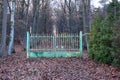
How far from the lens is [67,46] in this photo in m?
15.6

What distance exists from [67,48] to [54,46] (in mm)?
923

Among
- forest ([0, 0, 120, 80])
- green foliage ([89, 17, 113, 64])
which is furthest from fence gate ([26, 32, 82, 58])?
green foliage ([89, 17, 113, 64])

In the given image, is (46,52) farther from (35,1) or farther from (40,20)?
(40,20)

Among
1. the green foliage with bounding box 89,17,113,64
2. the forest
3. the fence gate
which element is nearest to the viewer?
the forest

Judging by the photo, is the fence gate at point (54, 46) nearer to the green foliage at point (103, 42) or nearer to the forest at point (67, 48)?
the forest at point (67, 48)

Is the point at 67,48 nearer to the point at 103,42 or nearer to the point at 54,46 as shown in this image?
the point at 54,46

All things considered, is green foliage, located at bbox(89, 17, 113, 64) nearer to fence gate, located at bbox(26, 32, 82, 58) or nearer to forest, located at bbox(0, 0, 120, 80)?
forest, located at bbox(0, 0, 120, 80)

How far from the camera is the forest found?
8.47m

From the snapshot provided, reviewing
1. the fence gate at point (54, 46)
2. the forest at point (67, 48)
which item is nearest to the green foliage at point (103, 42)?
the forest at point (67, 48)

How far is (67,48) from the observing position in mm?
15594

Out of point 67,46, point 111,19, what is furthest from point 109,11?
point 67,46

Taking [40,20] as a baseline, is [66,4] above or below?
above

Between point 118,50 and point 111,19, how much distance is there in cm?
302

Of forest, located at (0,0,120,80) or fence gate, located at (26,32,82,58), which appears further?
fence gate, located at (26,32,82,58)
